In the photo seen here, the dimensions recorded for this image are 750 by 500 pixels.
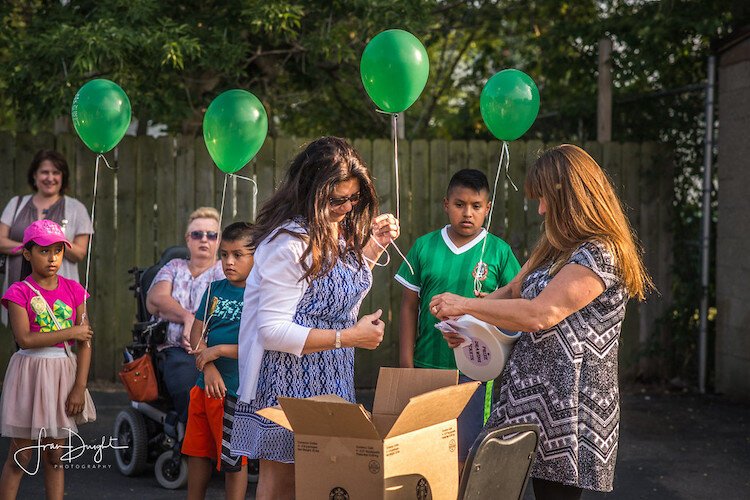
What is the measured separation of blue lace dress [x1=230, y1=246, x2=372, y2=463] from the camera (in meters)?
3.31

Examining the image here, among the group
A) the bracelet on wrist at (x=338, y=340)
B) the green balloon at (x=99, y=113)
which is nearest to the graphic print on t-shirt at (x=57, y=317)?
the green balloon at (x=99, y=113)

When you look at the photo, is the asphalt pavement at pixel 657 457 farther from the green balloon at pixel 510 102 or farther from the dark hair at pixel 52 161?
the green balloon at pixel 510 102

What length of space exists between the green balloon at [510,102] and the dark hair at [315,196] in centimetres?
139

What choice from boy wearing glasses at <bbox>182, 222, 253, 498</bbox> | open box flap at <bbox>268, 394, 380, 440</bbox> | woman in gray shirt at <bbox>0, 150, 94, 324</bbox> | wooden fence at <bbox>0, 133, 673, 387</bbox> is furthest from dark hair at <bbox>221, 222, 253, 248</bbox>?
wooden fence at <bbox>0, 133, 673, 387</bbox>

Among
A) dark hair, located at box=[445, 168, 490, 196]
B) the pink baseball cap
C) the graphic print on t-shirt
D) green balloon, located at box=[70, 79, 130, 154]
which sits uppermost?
green balloon, located at box=[70, 79, 130, 154]

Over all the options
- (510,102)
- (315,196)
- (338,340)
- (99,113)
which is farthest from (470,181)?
(99,113)

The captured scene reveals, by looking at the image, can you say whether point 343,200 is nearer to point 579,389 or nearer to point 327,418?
point 327,418

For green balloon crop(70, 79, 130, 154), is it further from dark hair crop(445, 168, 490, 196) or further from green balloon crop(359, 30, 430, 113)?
dark hair crop(445, 168, 490, 196)

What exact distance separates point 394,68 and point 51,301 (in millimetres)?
1975

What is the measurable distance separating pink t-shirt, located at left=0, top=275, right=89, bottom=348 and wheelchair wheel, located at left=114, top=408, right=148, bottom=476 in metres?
1.11

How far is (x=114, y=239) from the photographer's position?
310 inches

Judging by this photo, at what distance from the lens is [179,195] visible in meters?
7.93

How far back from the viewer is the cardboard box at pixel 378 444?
2816 millimetres

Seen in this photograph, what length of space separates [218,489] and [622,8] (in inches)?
243
